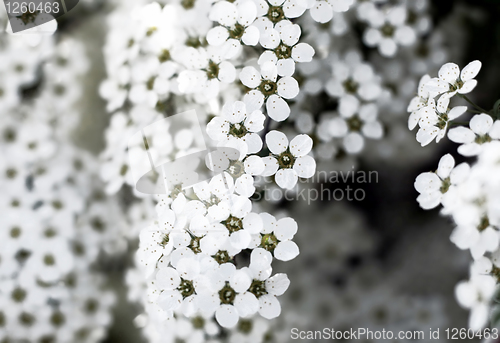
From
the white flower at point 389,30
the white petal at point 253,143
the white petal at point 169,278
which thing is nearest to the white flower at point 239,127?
the white petal at point 253,143

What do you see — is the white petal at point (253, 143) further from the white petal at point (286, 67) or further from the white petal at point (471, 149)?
the white petal at point (471, 149)

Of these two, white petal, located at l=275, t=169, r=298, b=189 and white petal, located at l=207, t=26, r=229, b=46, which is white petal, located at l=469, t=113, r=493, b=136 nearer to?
white petal, located at l=275, t=169, r=298, b=189

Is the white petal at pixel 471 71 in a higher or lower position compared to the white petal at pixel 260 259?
higher

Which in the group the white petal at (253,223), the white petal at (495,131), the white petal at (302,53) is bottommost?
the white petal at (253,223)

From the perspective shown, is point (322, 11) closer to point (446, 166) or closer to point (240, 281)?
point (446, 166)

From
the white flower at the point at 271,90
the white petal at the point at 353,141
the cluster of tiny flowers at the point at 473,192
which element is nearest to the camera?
the cluster of tiny flowers at the point at 473,192

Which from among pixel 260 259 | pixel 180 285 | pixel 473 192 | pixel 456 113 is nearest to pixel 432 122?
pixel 456 113

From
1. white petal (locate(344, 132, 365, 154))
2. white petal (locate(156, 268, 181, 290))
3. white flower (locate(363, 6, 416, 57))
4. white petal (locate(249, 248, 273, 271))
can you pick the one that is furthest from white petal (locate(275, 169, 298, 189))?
white flower (locate(363, 6, 416, 57))

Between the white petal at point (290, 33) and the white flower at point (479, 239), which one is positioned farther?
the white petal at point (290, 33)
